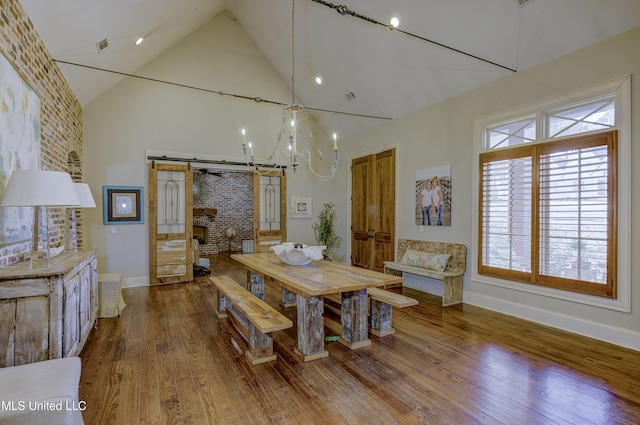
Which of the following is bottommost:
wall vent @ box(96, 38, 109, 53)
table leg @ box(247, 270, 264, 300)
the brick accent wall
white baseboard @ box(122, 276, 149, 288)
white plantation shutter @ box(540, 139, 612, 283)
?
white baseboard @ box(122, 276, 149, 288)

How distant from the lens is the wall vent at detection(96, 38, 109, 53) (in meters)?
3.87

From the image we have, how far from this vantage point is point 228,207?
10633 millimetres

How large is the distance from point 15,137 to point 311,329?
9.49 ft

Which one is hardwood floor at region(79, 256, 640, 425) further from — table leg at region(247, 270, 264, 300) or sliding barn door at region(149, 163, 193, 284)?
sliding barn door at region(149, 163, 193, 284)

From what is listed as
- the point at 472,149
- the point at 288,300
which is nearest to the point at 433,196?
the point at 472,149

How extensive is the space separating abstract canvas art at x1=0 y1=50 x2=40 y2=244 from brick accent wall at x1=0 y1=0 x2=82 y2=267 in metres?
0.10

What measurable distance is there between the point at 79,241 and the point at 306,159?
4.57m

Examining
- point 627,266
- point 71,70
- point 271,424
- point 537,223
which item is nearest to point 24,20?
point 71,70

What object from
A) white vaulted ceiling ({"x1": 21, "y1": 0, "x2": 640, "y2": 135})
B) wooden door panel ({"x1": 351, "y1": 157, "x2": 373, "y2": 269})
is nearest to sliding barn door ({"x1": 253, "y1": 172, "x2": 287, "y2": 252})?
wooden door panel ({"x1": 351, "y1": 157, "x2": 373, "y2": 269})

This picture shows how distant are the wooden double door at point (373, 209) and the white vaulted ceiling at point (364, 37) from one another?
2.80 ft

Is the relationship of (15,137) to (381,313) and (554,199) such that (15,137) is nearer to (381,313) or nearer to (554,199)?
(381,313)

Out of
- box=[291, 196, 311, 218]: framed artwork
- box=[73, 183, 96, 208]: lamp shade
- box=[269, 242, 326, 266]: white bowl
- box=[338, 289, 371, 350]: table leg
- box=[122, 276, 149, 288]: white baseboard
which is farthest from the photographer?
box=[291, 196, 311, 218]: framed artwork

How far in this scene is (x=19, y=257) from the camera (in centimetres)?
261

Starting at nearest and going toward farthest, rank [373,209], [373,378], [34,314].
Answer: [34,314], [373,378], [373,209]
